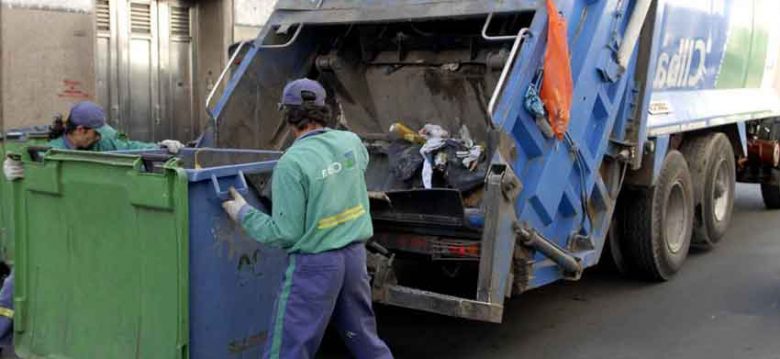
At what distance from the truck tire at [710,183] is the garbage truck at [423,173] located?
0.11 feet

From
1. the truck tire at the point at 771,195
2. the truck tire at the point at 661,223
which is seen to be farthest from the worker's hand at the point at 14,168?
the truck tire at the point at 771,195

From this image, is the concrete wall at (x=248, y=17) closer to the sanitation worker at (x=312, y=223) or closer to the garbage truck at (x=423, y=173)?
the garbage truck at (x=423, y=173)

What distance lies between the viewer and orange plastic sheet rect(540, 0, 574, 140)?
14.5 feet

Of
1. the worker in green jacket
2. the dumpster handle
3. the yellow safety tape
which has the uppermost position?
the worker in green jacket

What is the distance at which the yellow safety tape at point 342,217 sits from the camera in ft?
11.2

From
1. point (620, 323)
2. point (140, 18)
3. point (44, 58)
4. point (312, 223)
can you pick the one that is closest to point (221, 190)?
point (312, 223)

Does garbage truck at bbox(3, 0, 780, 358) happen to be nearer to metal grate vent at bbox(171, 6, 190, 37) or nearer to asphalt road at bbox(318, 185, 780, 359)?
asphalt road at bbox(318, 185, 780, 359)

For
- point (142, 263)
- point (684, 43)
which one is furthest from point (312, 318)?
point (684, 43)

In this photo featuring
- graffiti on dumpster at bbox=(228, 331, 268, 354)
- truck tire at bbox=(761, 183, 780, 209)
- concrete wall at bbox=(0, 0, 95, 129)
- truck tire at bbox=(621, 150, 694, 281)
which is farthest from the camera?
truck tire at bbox=(761, 183, 780, 209)

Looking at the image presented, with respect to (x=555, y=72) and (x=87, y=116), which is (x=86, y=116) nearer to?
(x=87, y=116)

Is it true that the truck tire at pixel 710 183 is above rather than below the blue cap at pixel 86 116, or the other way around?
below

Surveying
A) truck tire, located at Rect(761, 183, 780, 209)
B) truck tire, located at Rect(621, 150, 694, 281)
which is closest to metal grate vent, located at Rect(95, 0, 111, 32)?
truck tire, located at Rect(621, 150, 694, 281)

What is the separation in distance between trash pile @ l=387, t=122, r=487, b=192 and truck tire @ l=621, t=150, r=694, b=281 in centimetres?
163

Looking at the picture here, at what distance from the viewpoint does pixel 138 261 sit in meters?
3.52
